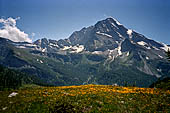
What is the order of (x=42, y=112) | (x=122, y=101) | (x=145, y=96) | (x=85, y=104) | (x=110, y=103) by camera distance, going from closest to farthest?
1. (x=42, y=112)
2. (x=85, y=104)
3. (x=110, y=103)
4. (x=122, y=101)
5. (x=145, y=96)

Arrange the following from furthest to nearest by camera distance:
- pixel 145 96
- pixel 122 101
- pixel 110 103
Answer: pixel 145 96 → pixel 122 101 → pixel 110 103

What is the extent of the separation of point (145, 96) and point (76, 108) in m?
12.0

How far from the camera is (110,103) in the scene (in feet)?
55.5

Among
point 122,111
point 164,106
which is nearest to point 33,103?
point 122,111

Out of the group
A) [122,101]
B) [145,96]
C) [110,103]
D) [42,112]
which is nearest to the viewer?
[42,112]

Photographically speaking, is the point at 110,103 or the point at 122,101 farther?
the point at 122,101

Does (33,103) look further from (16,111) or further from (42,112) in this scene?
(42,112)

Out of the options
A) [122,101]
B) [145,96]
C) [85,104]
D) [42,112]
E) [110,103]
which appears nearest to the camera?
[42,112]

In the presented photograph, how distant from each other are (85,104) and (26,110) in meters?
6.55

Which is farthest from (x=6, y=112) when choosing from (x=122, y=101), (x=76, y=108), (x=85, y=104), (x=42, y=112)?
(x=122, y=101)

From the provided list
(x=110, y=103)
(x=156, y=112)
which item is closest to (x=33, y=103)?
(x=110, y=103)

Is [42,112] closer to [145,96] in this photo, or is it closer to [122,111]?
[122,111]

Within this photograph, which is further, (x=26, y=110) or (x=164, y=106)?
(x=164, y=106)

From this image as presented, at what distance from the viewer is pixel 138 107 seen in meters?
16.0
